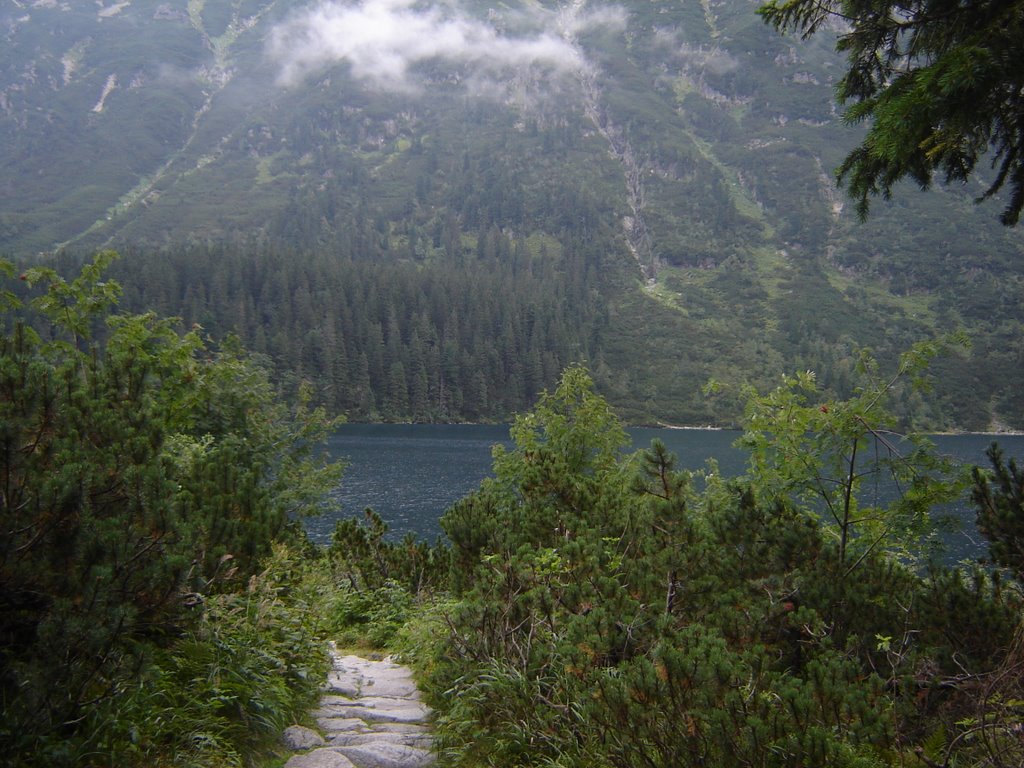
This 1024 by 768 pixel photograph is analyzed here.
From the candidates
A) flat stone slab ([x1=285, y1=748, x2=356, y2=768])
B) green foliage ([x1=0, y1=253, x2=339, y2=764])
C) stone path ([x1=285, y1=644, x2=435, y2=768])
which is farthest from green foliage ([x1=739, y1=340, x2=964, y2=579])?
green foliage ([x1=0, y1=253, x2=339, y2=764])

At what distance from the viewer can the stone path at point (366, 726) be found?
4.85 meters

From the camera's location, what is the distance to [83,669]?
3.37 metres

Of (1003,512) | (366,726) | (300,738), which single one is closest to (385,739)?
(366,726)

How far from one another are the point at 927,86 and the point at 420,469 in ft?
175

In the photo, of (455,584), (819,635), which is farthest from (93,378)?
(819,635)

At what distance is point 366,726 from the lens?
5.66 m

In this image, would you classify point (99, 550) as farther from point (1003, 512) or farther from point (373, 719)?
point (1003, 512)

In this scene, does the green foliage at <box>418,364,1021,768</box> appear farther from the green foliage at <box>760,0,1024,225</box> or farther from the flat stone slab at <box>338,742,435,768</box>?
the green foliage at <box>760,0,1024,225</box>

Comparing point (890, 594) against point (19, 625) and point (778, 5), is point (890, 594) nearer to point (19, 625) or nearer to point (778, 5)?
point (778, 5)

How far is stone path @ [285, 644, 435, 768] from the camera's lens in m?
4.85

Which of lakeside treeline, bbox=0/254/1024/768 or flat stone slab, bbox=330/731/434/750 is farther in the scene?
flat stone slab, bbox=330/731/434/750

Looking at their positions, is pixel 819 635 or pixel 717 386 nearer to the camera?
pixel 819 635

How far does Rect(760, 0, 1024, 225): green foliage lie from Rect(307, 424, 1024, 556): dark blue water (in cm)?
299

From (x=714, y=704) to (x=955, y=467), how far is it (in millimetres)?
4094
